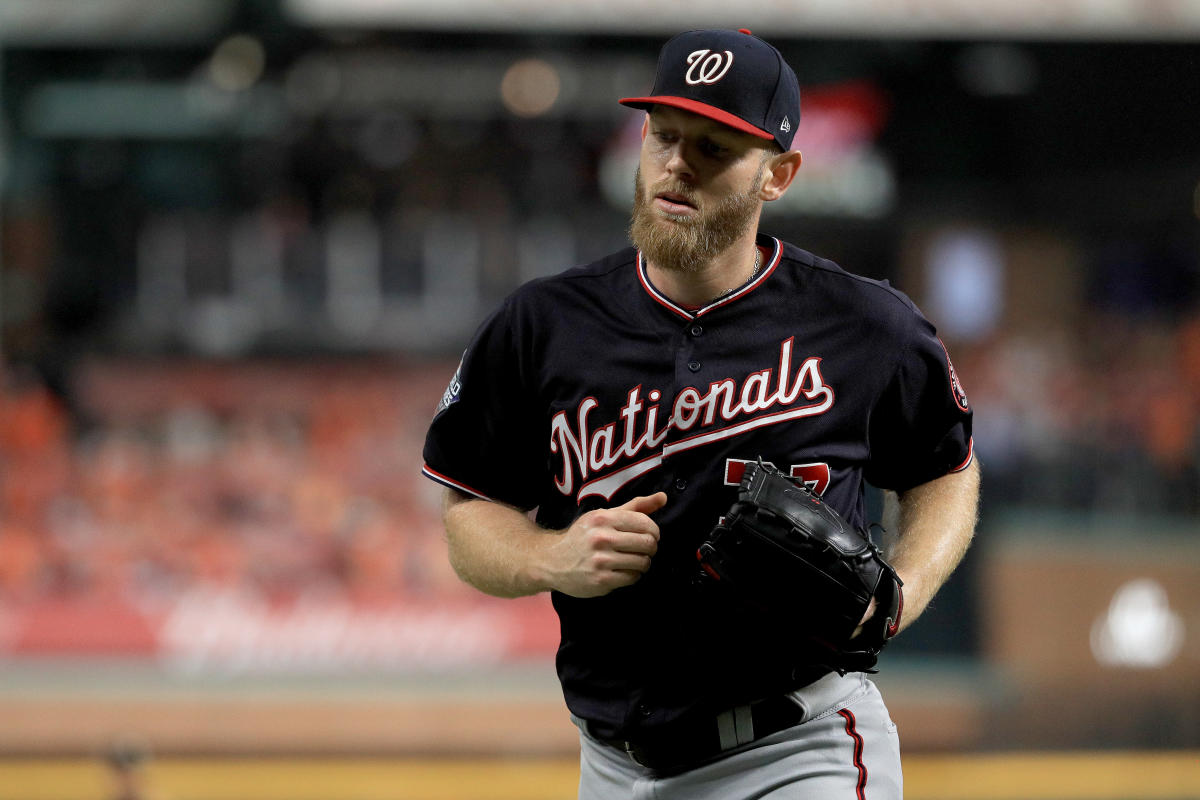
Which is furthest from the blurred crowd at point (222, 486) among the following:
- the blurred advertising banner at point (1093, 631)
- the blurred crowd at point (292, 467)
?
the blurred advertising banner at point (1093, 631)

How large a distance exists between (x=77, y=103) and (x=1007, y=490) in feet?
20.1

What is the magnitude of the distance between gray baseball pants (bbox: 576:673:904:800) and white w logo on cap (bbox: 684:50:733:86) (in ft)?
2.90

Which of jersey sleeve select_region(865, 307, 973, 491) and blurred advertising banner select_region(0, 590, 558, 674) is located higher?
jersey sleeve select_region(865, 307, 973, 491)

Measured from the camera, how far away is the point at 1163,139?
10.8 meters

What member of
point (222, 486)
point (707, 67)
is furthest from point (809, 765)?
point (222, 486)

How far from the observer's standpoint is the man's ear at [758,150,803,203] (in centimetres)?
204

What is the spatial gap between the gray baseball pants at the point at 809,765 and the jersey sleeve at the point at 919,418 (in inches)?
13.3

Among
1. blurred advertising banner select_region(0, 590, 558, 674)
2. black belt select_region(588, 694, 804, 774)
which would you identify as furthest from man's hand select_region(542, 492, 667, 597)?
blurred advertising banner select_region(0, 590, 558, 674)

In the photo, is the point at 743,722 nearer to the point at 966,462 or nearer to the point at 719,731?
the point at 719,731

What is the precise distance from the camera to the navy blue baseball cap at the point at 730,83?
191cm

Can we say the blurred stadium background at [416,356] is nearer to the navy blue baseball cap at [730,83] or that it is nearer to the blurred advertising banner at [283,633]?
the blurred advertising banner at [283,633]

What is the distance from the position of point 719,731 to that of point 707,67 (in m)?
0.94

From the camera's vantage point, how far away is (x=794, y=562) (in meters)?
1.79

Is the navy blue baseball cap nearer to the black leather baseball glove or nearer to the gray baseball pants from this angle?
the black leather baseball glove
